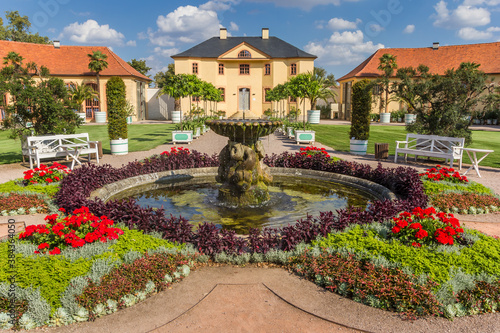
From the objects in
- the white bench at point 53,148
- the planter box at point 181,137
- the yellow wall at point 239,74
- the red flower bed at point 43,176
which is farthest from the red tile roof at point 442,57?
the red flower bed at point 43,176

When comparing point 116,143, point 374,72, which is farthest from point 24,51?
point 374,72

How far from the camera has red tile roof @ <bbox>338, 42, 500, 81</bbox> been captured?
33.4m

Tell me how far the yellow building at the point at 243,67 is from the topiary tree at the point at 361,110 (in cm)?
2234

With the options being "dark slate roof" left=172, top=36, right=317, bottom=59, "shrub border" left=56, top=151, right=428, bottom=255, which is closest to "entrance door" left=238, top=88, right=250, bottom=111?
"dark slate roof" left=172, top=36, right=317, bottom=59

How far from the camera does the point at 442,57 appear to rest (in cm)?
3528

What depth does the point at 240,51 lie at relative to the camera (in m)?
35.5

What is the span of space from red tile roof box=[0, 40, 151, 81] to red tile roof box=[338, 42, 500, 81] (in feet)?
78.7

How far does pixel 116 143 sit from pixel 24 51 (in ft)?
86.1

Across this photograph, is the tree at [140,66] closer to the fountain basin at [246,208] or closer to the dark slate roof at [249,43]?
the dark slate roof at [249,43]

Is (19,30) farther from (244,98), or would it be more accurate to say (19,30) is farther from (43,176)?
(43,176)

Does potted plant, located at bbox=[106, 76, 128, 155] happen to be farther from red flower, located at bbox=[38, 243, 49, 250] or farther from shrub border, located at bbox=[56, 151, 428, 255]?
red flower, located at bbox=[38, 243, 49, 250]

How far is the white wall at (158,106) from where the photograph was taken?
3891 cm

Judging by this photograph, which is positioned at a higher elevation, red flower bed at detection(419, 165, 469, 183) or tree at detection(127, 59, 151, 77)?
tree at detection(127, 59, 151, 77)

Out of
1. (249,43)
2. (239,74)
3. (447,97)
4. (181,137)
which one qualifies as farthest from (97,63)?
(447,97)
